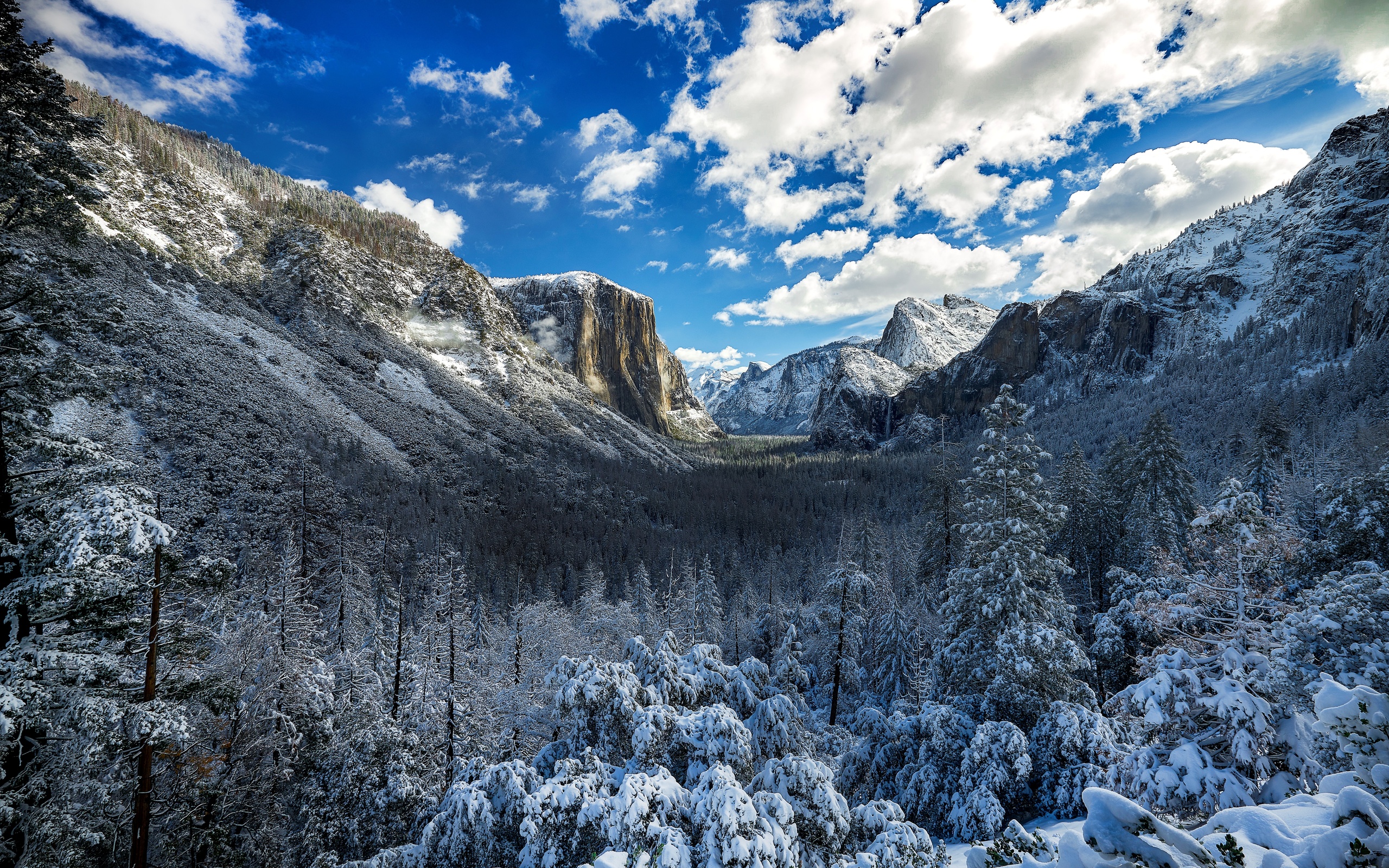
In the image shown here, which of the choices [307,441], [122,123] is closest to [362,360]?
[307,441]

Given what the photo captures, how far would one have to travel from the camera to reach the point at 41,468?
713 centimetres

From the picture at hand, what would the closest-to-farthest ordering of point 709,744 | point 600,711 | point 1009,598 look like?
point 709,744, point 600,711, point 1009,598

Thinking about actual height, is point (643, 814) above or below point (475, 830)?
above

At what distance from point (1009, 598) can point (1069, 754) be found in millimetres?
3806

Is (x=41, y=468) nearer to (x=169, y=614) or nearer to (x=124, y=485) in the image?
(x=124, y=485)

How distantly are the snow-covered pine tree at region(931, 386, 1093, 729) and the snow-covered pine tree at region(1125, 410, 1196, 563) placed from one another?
17392mm

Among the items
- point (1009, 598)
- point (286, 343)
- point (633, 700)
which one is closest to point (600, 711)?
point (633, 700)

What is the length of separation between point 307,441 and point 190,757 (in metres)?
76.7

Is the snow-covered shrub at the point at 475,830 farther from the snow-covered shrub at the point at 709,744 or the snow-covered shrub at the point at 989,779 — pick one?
the snow-covered shrub at the point at 989,779

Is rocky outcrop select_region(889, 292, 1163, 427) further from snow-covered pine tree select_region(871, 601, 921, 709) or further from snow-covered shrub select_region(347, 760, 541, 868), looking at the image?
snow-covered shrub select_region(347, 760, 541, 868)

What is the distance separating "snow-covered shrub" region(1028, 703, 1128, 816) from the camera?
36.7ft

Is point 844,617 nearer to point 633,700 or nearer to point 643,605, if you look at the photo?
point 633,700

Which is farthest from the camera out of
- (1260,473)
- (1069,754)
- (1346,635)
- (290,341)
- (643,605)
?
(290,341)

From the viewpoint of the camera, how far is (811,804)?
26.9ft
